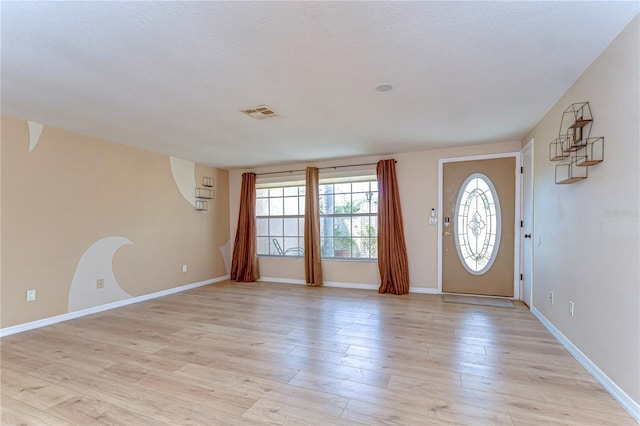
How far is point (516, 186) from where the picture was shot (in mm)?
4426

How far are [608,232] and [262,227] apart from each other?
551 centimetres

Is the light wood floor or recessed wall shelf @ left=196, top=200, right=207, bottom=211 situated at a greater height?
recessed wall shelf @ left=196, top=200, right=207, bottom=211

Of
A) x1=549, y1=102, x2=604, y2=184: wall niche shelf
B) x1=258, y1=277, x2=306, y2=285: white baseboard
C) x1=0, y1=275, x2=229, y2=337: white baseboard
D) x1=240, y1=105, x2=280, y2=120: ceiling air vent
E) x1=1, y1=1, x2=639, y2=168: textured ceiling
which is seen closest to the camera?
x1=1, y1=1, x2=639, y2=168: textured ceiling

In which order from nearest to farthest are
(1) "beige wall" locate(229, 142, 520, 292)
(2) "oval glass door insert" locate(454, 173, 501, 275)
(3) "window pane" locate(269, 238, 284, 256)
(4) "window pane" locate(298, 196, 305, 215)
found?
1. (2) "oval glass door insert" locate(454, 173, 501, 275)
2. (1) "beige wall" locate(229, 142, 520, 292)
3. (4) "window pane" locate(298, 196, 305, 215)
4. (3) "window pane" locate(269, 238, 284, 256)

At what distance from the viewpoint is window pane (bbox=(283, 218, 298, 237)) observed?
6164 millimetres

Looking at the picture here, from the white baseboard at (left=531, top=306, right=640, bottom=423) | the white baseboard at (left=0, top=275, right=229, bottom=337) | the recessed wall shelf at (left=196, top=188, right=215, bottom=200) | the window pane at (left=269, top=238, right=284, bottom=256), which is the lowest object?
the white baseboard at (left=0, top=275, right=229, bottom=337)

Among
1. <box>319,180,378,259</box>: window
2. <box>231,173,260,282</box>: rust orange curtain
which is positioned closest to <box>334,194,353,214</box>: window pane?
<box>319,180,378,259</box>: window

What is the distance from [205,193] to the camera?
233 inches

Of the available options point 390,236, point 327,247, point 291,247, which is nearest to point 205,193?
point 291,247

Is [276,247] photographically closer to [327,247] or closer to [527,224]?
[327,247]

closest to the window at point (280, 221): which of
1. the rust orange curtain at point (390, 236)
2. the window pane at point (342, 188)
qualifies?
the window pane at point (342, 188)

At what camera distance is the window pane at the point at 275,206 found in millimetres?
6340

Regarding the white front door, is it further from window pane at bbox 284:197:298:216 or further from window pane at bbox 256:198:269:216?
window pane at bbox 256:198:269:216

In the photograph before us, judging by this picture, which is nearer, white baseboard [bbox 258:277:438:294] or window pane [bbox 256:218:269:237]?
white baseboard [bbox 258:277:438:294]
